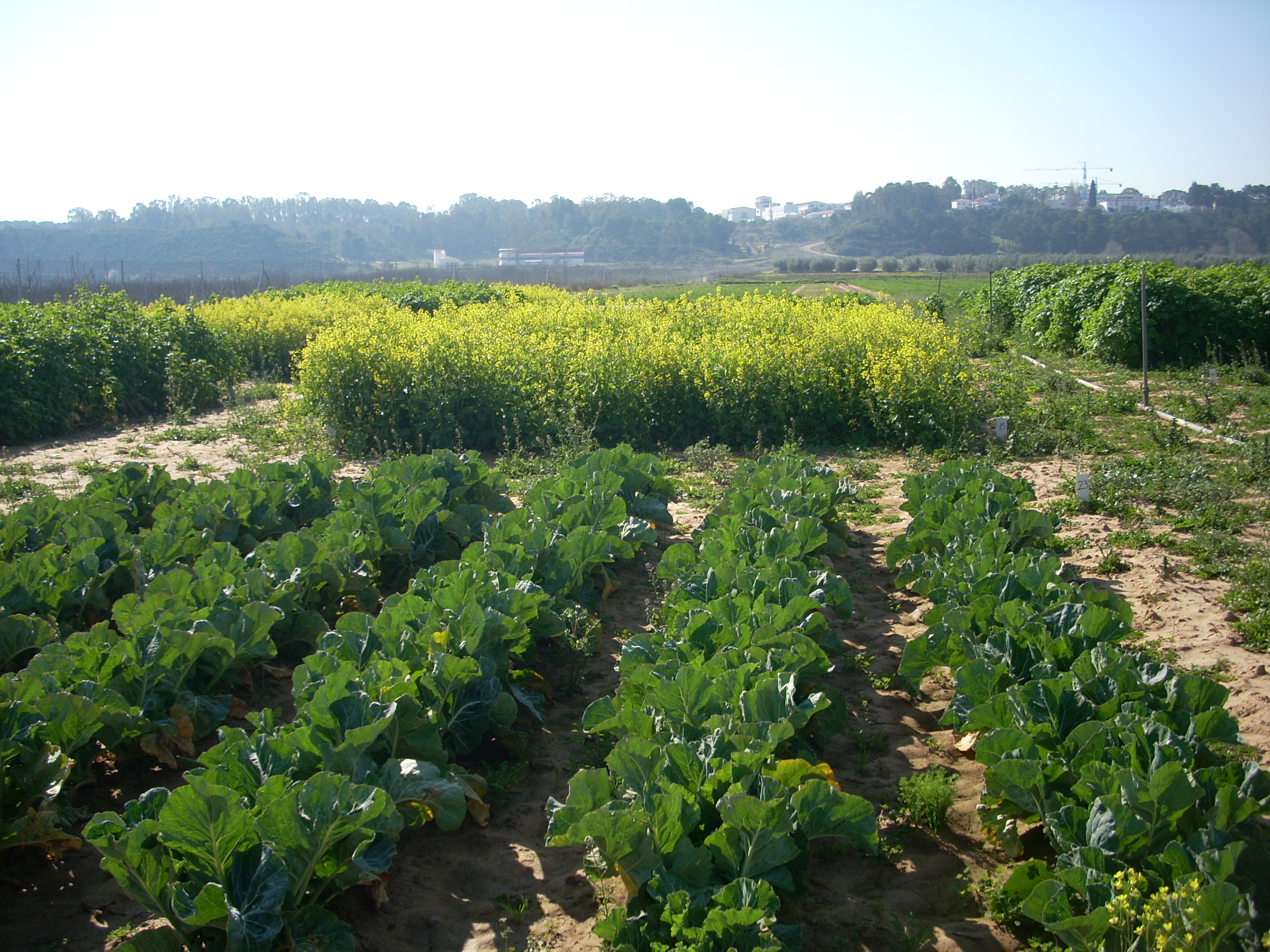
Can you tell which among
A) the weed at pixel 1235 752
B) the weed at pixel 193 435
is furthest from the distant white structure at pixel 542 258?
the weed at pixel 1235 752

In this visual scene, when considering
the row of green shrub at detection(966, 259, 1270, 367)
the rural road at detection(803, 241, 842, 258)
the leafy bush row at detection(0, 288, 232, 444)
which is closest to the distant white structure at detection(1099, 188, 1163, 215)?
the rural road at detection(803, 241, 842, 258)

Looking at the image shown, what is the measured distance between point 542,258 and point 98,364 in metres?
73.0

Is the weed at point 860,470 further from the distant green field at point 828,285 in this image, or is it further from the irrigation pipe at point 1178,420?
the distant green field at point 828,285

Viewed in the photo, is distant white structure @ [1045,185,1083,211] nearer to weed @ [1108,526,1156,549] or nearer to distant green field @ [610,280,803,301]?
distant green field @ [610,280,803,301]

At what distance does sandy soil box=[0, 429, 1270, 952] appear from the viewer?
298 cm

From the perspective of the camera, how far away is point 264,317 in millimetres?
17922

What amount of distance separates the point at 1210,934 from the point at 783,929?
3.88 ft

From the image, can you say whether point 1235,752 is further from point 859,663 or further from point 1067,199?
point 1067,199

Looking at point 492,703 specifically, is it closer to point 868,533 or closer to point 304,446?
point 868,533

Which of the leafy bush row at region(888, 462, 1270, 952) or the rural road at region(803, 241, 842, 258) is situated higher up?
the rural road at region(803, 241, 842, 258)

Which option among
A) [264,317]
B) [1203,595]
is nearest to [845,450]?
[1203,595]

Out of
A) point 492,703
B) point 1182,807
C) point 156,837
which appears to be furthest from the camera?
point 492,703

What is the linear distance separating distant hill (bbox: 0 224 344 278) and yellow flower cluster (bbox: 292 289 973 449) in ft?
196

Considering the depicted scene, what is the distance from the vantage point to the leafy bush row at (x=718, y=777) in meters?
2.67
